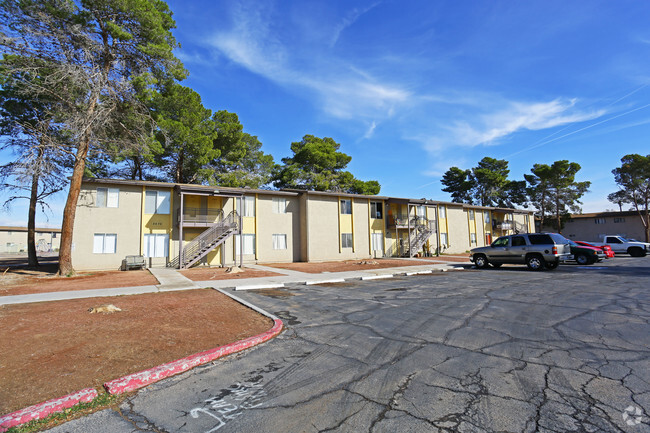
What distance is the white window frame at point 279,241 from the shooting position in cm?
2731

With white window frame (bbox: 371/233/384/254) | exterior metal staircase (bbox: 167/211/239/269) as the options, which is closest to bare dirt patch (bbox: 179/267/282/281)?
exterior metal staircase (bbox: 167/211/239/269)

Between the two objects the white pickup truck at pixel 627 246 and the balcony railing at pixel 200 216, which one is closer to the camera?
the balcony railing at pixel 200 216

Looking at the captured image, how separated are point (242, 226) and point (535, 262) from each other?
19.3 metres

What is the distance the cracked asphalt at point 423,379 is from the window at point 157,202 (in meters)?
19.6

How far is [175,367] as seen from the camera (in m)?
4.39

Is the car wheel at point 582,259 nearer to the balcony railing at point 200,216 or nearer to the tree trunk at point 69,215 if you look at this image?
the balcony railing at point 200,216

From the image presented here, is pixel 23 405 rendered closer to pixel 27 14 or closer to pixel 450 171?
pixel 27 14

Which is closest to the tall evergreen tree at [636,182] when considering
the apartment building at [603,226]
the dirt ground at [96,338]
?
the apartment building at [603,226]

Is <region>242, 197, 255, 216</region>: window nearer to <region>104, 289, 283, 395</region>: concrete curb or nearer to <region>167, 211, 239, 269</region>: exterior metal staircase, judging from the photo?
<region>167, 211, 239, 269</region>: exterior metal staircase

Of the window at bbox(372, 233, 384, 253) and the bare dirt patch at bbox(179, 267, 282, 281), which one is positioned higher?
the window at bbox(372, 233, 384, 253)

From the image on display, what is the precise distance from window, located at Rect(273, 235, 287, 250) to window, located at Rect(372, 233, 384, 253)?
30.7 ft

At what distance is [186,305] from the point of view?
8.88m

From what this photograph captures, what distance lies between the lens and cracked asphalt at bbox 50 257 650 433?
3.03 metres

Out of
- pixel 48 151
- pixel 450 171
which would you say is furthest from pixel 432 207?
pixel 48 151
